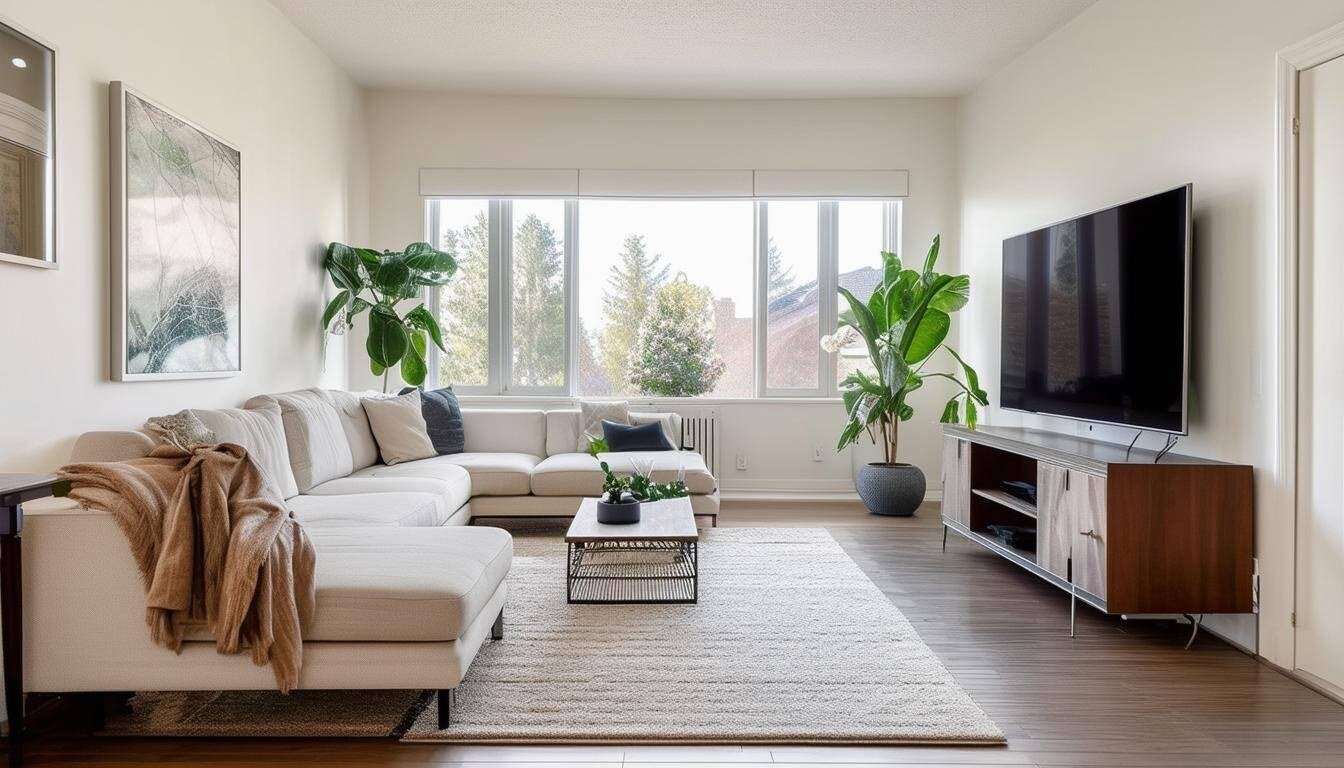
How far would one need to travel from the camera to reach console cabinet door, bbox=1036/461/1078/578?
11.2 feet

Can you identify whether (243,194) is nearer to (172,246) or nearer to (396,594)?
(172,246)

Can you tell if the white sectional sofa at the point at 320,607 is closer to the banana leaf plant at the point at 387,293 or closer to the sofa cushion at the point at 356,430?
the sofa cushion at the point at 356,430

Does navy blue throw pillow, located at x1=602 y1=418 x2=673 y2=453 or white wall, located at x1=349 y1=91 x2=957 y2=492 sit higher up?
white wall, located at x1=349 y1=91 x2=957 y2=492

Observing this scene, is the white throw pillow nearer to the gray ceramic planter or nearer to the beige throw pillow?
the beige throw pillow

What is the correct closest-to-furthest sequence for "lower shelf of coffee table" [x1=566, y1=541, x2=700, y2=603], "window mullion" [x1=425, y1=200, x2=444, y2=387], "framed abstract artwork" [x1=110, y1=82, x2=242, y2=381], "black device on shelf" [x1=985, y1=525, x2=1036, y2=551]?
"framed abstract artwork" [x1=110, y1=82, x2=242, y2=381], "lower shelf of coffee table" [x1=566, y1=541, x2=700, y2=603], "black device on shelf" [x1=985, y1=525, x2=1036, y2=551], "window mullion" [x1=425, y1=200, x2=444, y2=387]

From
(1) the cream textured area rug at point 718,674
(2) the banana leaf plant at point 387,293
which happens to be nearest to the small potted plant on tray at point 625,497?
(1) the cream textured area rug at point 718,674

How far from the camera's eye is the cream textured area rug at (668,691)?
2.39 metres

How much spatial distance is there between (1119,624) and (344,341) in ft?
15.9

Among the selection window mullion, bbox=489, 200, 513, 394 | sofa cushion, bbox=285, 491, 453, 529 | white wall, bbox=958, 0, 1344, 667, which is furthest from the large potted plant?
sofa cushion, bbox=285, 491, 453, 529

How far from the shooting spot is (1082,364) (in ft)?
12.7

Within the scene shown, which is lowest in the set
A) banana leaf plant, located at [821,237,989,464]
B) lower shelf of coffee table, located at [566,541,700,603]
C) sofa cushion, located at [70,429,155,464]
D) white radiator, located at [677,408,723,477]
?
lower shelf of coffee table, located at [566,541,700,603]

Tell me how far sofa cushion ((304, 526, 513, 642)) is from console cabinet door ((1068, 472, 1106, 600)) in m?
2.16

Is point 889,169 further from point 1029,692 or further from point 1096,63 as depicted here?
point 1029,692

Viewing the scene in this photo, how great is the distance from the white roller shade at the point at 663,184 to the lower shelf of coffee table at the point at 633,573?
2.71 meters
